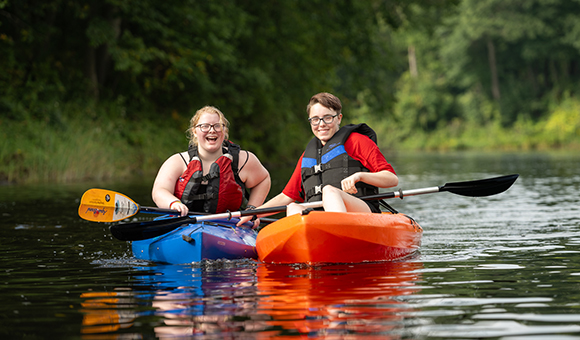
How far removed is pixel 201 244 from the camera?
5.15 meters

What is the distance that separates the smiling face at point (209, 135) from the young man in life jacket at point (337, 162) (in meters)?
0.61

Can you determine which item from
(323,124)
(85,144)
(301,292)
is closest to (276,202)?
(323,124)

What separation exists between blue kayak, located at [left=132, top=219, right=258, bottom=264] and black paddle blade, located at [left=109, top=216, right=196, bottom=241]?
5 cm

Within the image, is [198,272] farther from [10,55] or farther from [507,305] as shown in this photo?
[10,55]

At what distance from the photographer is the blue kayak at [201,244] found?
204 inches

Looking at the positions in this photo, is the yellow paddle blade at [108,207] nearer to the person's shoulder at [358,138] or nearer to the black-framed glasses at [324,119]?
the black-framed glasses at [324,119]

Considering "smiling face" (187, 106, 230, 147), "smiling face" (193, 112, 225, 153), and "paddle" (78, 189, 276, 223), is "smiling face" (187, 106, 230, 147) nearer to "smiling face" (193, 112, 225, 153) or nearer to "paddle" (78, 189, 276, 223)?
"smiling face" (193, 112, 225, 153)

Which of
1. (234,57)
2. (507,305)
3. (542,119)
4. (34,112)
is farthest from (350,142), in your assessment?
(542,119)

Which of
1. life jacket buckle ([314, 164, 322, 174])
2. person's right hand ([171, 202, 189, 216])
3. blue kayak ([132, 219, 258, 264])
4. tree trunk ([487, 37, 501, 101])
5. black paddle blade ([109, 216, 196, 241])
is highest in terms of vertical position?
tree trunk ([487, 37, 501, 101])

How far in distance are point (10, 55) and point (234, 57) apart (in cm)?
486

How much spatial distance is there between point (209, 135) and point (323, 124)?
880 mm

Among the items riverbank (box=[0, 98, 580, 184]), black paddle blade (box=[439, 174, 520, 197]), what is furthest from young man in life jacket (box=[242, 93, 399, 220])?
riverbank (box=[0, 98, 580, 184])

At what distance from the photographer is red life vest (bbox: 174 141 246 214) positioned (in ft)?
18.5

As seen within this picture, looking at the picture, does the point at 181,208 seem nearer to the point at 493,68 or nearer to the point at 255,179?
the point at 255,179
